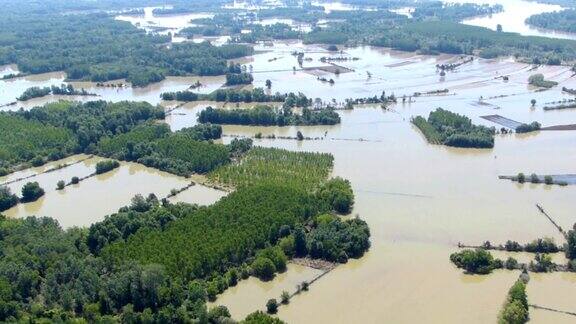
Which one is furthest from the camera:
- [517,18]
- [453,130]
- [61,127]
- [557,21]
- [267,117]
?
[517,18]

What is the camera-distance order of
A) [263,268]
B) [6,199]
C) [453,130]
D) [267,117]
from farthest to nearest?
[267,117], [453,130], [6,199], [263,268]

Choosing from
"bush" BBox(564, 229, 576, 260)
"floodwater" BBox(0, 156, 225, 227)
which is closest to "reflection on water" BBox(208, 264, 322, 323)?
"floodwater" BBox(0, 156, 225, 227)

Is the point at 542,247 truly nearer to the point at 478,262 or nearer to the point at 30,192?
the point at 478,262

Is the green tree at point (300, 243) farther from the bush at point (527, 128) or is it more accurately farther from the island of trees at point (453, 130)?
Answer: the bush at point (527, 128)

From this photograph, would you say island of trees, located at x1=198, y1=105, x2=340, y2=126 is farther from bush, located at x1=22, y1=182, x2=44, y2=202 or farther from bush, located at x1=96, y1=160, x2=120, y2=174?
bush, located at x1=22, y1=182, x2=44, y2=202

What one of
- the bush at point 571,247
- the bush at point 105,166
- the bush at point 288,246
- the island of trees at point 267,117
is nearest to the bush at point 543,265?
the bush at point 571,247

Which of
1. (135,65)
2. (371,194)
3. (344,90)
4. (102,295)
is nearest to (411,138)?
(371,194)

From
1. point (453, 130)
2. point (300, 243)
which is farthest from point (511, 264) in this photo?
point (453, 130)
